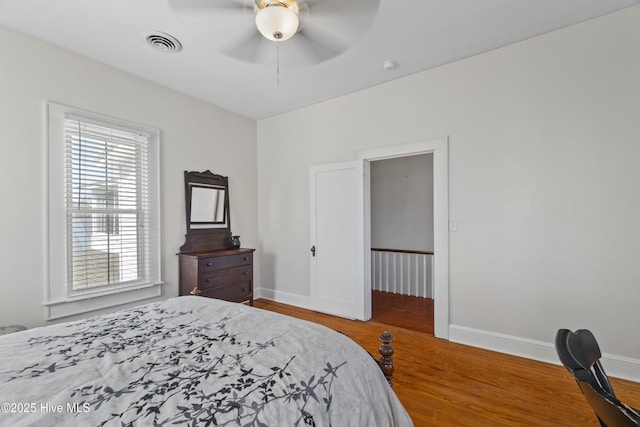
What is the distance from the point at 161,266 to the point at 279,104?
2.68 meters

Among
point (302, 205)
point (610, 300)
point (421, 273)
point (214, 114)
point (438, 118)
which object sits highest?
point (214, 114)

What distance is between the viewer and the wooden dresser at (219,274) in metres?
3.40

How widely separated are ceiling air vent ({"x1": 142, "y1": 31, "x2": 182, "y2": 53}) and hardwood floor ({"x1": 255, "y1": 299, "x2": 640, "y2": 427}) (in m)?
3.49

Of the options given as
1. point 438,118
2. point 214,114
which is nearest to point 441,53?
point 438,118

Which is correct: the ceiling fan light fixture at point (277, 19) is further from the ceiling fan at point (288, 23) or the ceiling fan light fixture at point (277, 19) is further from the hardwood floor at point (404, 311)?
the hardwood floor at point (404, 311)

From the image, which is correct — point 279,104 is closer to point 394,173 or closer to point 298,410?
point 394,173

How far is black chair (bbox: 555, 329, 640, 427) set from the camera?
0.58 meters

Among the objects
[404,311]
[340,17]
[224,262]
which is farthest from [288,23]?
[404,311]

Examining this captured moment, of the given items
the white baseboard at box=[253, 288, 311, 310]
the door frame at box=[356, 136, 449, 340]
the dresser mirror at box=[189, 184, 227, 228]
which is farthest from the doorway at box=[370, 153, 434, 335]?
the dresser mirror at box=[189, 184, 227, 228]

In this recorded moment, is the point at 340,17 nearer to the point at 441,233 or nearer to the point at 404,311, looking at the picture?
the point at 441,233

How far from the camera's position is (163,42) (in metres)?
2.59

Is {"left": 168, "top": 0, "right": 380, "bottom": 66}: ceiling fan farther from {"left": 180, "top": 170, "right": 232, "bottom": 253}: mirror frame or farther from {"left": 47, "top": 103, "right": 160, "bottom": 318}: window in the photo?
{"left": 180, "top": 170, "right": 232, "bottom": 253}: mirror frame

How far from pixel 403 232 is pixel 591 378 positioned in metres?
4.70

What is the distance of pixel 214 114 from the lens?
13.4 feet
